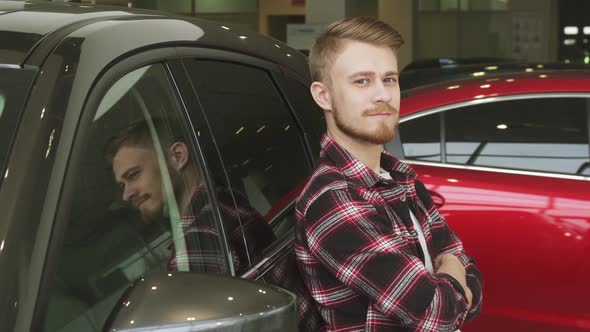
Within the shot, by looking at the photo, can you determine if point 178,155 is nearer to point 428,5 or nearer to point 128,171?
point 128,171

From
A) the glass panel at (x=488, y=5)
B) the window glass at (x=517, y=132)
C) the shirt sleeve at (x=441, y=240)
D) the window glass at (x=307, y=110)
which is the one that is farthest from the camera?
the glass panel at (x=488, y=5)

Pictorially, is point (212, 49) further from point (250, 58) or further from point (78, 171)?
point (78, 171)

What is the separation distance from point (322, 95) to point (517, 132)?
2.49m

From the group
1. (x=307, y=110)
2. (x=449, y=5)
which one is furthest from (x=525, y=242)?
(x=449, y=5)

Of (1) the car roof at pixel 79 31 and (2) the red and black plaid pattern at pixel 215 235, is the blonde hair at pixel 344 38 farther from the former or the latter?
(2) the red and black plaid pattern at pixel 215 235

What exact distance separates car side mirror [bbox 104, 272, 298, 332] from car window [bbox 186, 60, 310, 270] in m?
0.66

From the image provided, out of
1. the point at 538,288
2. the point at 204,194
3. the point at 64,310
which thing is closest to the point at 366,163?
the point at 204,194

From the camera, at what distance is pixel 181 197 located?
2.19 meters

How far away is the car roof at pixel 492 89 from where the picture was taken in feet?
15.6

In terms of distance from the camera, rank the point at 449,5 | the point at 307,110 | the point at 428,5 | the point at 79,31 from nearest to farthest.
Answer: the point at 79,31, the point at 307,110, the point at 428,5, the point at 449,5

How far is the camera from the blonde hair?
7.94ft

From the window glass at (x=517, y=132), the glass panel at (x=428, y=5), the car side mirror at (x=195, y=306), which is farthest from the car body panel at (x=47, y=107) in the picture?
the glass panel at (x=428, y=5)

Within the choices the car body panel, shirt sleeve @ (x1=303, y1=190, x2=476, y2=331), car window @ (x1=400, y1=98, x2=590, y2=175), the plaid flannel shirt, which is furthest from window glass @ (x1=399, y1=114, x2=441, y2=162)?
the car body panel

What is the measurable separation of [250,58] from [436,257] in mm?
650
